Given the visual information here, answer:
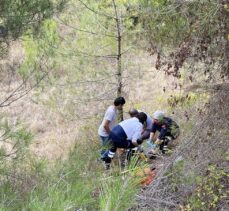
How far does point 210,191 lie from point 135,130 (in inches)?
110

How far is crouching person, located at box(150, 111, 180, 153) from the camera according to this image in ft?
22.4

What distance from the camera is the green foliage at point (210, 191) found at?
16.9 feet

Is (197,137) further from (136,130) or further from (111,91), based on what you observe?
(111,91)

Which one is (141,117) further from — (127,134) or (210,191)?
(210,191)

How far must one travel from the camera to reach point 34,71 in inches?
281

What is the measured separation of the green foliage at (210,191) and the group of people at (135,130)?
1682 millimetres

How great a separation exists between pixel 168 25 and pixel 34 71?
2.20 meters

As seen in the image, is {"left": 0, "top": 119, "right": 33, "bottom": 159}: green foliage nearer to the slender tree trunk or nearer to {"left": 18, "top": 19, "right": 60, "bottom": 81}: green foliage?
{"left": 18, "top": 19, "right": 60, "bottom": 81}: green foliage

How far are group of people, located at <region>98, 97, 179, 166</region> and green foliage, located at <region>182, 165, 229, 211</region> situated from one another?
1682mm

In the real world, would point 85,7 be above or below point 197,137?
above

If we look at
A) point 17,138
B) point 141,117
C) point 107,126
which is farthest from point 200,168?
point 107,126

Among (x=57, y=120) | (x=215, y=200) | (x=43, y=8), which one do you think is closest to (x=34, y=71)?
(x=43, y=8)

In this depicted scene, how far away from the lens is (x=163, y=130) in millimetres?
7633

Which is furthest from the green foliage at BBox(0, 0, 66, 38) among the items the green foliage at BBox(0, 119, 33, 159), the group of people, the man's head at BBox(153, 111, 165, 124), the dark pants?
the man's head at BBox(153, 111, 165, 124)
